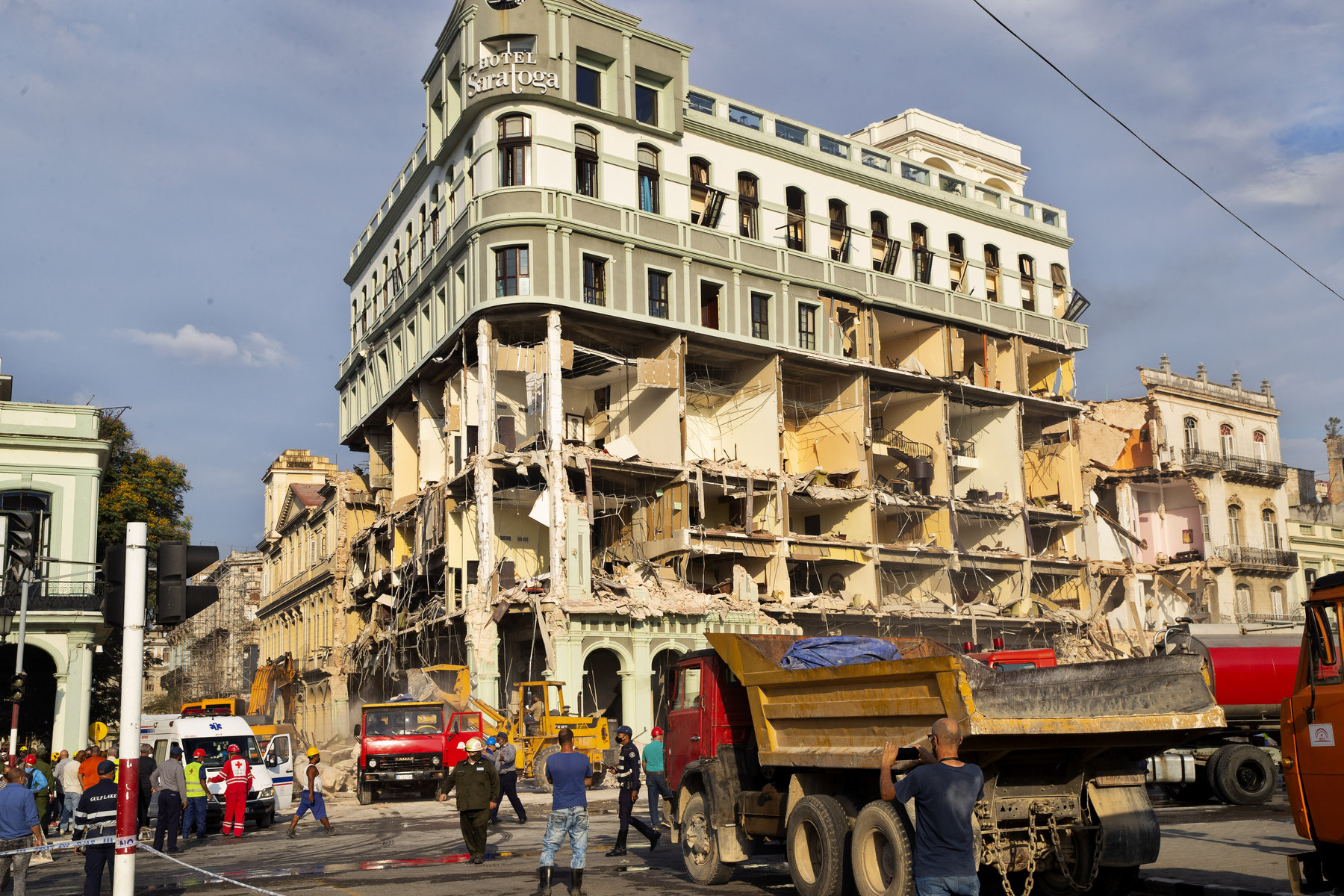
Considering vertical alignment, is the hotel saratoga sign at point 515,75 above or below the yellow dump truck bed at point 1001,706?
above

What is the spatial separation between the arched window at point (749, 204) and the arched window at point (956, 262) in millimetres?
10908

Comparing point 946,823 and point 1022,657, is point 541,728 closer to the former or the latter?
point 1022,657

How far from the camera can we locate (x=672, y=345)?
45.1m

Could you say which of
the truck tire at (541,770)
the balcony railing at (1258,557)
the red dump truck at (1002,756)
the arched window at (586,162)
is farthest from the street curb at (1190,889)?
the balcony railing at (1258,557)

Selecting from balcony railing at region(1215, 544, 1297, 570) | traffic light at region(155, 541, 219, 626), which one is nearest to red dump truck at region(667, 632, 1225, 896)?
traffic light at region(155, 541, 219, 626)

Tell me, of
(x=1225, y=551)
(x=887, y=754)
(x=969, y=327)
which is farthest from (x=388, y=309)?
(x=887, y=754)

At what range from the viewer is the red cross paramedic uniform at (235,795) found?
23016 millimetres

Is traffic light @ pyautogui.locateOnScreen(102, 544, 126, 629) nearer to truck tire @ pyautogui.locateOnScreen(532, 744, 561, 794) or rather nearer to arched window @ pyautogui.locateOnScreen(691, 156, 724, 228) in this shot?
truck tire @ pyautogui.locateOnScreen(532, 744, 561, 794)

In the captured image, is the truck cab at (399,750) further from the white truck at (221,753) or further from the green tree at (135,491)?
the green tree at (135,491)

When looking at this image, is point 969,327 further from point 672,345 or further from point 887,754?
point 887,754

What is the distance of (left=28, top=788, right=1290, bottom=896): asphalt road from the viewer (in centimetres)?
1383

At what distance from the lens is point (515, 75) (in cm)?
4284

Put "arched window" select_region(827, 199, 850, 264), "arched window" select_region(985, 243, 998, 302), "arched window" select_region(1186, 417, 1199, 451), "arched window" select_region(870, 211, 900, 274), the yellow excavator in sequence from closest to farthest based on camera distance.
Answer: the yellow excavator < "arched window" select_region(827, 199, 850, 264) < "arched window" select_region(870, 211, 900, 274) < "arched window" select_region(985, 243, 998, 302) < "arched window" select_region(1186, 417, 1199, 451)

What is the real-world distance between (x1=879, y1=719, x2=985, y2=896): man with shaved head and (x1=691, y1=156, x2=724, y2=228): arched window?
4046 centimetres
